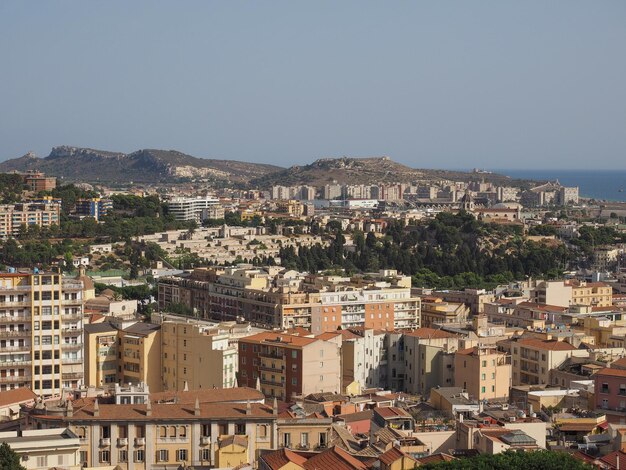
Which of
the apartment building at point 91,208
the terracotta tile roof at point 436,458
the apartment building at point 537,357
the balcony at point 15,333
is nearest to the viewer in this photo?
the terracotta tile roof at point 436,458

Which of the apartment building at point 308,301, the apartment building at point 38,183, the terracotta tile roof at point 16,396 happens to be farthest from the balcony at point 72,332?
the apartment building at point 38,183

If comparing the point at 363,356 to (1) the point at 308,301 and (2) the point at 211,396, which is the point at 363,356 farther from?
(2) the point at 211,396

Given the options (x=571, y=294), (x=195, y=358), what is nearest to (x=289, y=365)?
(x=195, y=358)

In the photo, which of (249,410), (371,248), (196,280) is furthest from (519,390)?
(371,248)

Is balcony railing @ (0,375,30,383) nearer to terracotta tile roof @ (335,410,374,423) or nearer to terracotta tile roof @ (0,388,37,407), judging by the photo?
terracotta tile roof @ (0,388,37,407)

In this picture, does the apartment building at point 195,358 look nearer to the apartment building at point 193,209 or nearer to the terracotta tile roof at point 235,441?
the terracotta tile roof at point 235,441
